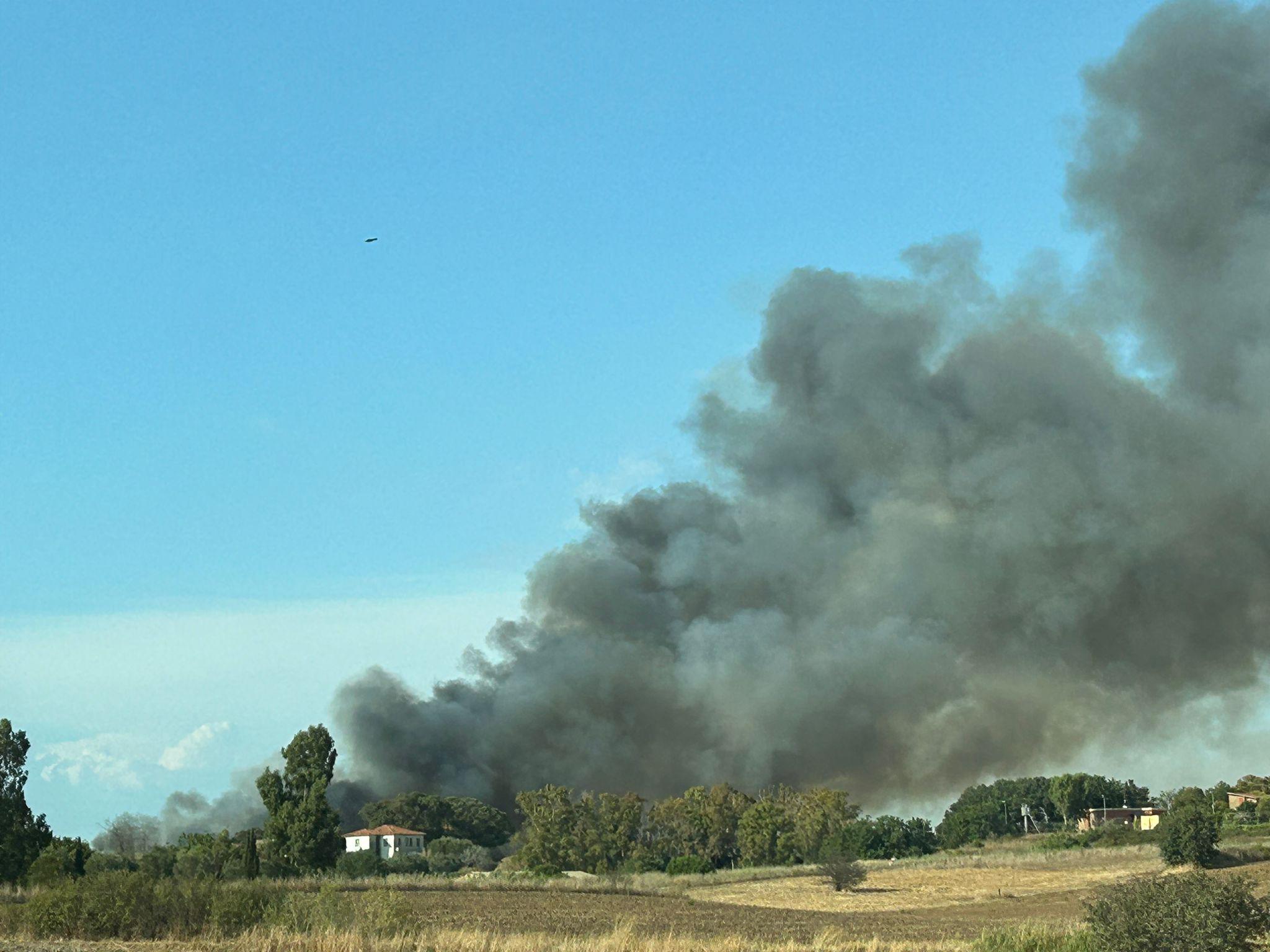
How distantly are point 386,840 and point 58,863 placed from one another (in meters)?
81.1

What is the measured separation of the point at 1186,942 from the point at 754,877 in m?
76.8

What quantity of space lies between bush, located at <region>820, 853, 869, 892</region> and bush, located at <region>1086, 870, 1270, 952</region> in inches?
2242

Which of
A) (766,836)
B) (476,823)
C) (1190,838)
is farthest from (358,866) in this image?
(476,823)

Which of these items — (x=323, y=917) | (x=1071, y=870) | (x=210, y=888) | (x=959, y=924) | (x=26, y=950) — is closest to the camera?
(x=26, y=950)

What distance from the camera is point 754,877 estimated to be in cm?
9788

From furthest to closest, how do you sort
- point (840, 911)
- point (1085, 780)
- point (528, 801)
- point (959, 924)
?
point (1085, 780) → point (528, 801) → point (840, 911) → point (959, 924)

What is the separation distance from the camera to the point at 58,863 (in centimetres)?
5356

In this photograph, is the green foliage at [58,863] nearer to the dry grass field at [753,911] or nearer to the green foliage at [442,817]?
the dry grass field at [753,911]

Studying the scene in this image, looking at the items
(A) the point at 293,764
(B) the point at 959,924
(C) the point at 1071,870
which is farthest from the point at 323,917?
(C) the point at 1071,870

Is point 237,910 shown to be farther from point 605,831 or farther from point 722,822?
point 722,822

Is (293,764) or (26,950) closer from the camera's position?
(26,950)

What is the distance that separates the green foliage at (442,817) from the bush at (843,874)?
61952mm

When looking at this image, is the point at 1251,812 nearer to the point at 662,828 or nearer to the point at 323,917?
the point at 662,828

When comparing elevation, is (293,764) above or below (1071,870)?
above
